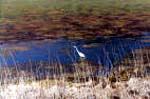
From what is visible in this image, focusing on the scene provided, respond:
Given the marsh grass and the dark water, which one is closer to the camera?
the dark water

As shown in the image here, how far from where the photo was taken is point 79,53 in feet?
31.1

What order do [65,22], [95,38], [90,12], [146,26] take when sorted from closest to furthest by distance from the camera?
[95,38], [146,26], [65,22], [90,12]

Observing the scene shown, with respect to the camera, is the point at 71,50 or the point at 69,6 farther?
the point at 69,6

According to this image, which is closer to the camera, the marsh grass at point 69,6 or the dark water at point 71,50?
the dark water at point 71,50

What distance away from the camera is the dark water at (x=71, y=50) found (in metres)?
9.30

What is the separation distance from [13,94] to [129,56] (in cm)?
322

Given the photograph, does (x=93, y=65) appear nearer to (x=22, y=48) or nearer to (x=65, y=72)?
(x=65, y=72)

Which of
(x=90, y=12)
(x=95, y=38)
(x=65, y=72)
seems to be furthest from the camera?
(x=90, y=12)

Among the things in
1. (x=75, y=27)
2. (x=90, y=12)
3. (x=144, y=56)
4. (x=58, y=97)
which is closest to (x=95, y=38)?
(x=75, y=27)

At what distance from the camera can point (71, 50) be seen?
32.5 feet

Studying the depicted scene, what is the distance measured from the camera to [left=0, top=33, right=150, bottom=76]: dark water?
9297 mm

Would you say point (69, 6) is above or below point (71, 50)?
below

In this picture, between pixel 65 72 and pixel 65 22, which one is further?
pixel 65 22

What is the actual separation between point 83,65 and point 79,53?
650mm
